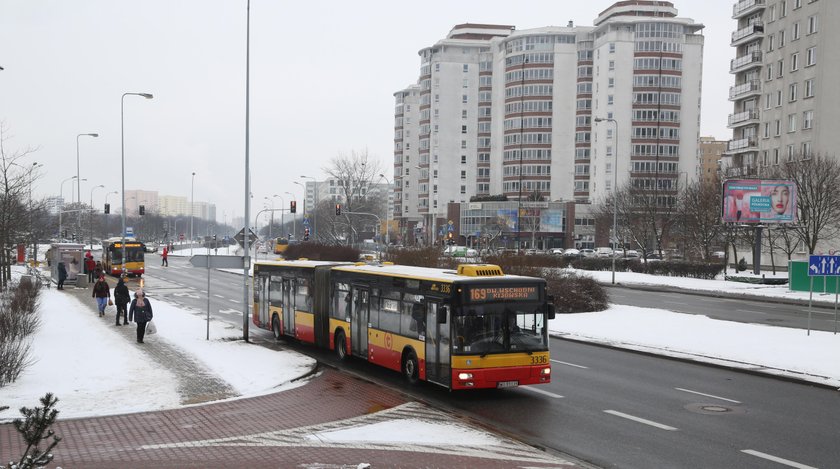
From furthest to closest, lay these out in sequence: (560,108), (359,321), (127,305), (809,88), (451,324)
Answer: (560,108) < (809,88) < (127,305) < (359,321) < (451,324)

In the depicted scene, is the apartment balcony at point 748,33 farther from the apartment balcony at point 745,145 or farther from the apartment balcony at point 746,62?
the apartment balcony at point 745,145

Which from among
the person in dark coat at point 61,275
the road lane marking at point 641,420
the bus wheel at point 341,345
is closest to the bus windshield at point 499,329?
the road lane marking at point 641,420

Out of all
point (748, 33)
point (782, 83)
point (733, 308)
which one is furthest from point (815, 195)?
point (748, 33)

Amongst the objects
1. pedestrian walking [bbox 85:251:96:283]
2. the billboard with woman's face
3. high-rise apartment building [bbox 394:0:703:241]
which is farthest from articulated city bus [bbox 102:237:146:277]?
high-rise apartment building [bbox 394:0:703:241]

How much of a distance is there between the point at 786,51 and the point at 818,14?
17.7 ft

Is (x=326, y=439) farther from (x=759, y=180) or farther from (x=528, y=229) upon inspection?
(x=528, y=229)

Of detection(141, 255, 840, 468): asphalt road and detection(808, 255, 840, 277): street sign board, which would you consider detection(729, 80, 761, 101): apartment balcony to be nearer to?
detection(808, 255, 840, 277): street sign board

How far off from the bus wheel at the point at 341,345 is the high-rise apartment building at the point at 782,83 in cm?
4793

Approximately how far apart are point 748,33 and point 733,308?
5353 cm

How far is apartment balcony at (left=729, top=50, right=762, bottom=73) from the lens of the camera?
76.4 meters

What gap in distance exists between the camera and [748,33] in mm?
77750

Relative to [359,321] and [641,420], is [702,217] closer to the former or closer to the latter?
[359,321]

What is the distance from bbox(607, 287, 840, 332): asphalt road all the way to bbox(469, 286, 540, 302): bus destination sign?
51.8 ft

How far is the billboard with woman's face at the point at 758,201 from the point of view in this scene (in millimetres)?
46531
